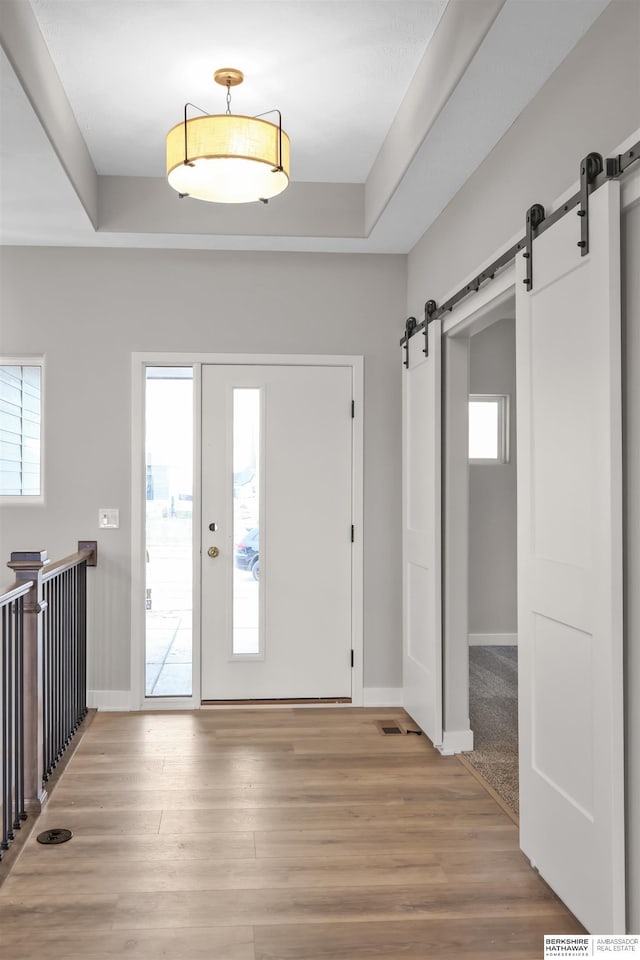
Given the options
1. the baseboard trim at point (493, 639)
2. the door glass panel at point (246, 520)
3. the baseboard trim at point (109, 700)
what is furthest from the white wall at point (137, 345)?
the baseboard trim at point (493, 639)

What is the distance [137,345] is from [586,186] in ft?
9.80

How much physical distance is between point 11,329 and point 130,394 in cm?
77

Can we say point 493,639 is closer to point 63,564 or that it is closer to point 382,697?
point 382,697

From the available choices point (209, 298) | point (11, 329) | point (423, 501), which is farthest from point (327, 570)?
point (11, 329)

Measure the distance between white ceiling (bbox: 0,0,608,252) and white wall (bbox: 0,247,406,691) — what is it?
23cm

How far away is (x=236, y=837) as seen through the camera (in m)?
2.86

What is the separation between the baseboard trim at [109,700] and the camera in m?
4.50

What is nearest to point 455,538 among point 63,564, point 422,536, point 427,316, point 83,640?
point 422,536

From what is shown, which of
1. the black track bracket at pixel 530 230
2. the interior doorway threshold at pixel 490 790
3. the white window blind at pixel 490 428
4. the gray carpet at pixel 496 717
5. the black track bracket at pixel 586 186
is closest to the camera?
the black track bracket at pixel 586 186

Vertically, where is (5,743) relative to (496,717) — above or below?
above

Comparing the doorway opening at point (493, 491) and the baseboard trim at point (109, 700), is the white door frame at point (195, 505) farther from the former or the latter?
the doorway opening at point (493, 491)

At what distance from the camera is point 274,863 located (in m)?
2.66

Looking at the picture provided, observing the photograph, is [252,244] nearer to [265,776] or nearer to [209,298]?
[209,298]

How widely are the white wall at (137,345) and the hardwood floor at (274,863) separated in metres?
0.99
